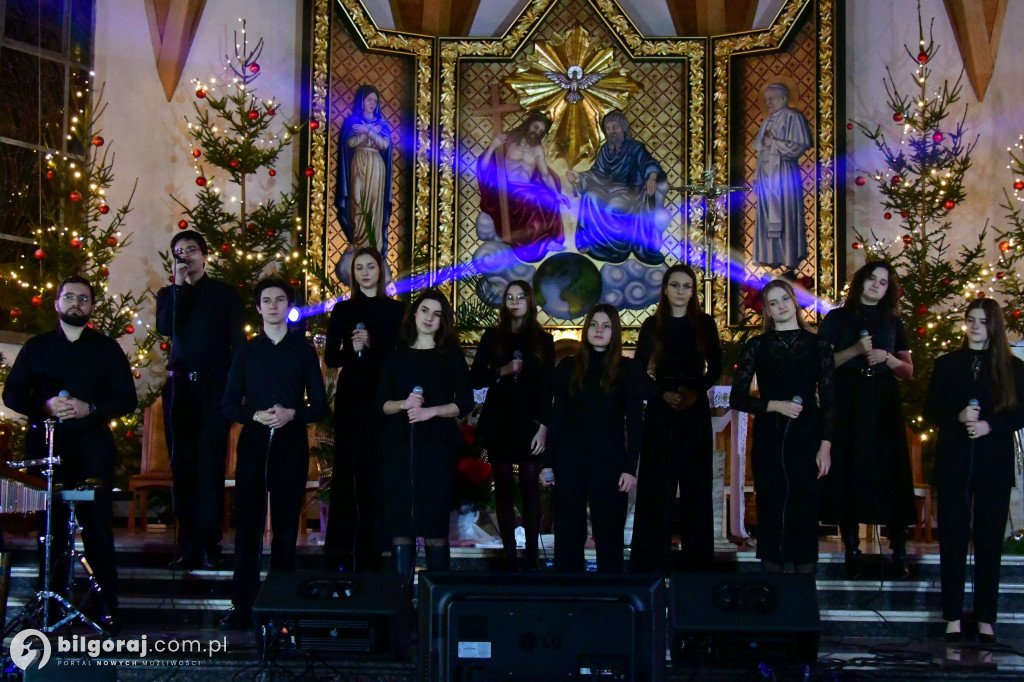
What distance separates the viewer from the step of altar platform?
5340 millimetres

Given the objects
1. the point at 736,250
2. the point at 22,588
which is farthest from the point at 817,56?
the point at 22,588

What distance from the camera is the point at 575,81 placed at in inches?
411

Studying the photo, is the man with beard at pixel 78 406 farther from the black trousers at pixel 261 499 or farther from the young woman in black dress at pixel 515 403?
the young woman in black dress at pixel 515 403

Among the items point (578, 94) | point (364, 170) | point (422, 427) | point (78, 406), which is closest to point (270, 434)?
point (422, 427)

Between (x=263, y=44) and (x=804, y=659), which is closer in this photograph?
(x=804, y=659)

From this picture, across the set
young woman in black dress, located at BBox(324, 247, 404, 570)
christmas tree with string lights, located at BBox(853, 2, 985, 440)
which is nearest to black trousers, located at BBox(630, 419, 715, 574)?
young woman in black dress, located at BBox(324, 247, 404, 570)

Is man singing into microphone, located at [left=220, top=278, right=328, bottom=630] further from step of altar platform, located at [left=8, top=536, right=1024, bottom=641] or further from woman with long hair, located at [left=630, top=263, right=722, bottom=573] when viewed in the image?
woman with long hair, located at [left=630, top=263, right=722, bottom=573]

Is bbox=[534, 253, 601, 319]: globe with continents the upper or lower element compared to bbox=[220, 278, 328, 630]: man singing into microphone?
upper

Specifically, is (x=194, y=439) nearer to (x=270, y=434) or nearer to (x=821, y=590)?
(x=270, y=434)

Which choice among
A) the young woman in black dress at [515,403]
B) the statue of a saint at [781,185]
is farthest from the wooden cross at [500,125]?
the young woman in black dress at [515,403]

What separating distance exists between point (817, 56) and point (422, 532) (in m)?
6.55

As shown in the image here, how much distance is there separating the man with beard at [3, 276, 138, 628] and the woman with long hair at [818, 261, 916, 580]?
10.7 ft

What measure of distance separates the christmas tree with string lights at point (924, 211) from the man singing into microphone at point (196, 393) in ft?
16.7

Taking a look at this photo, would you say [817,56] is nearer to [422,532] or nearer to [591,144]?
[591,144]
